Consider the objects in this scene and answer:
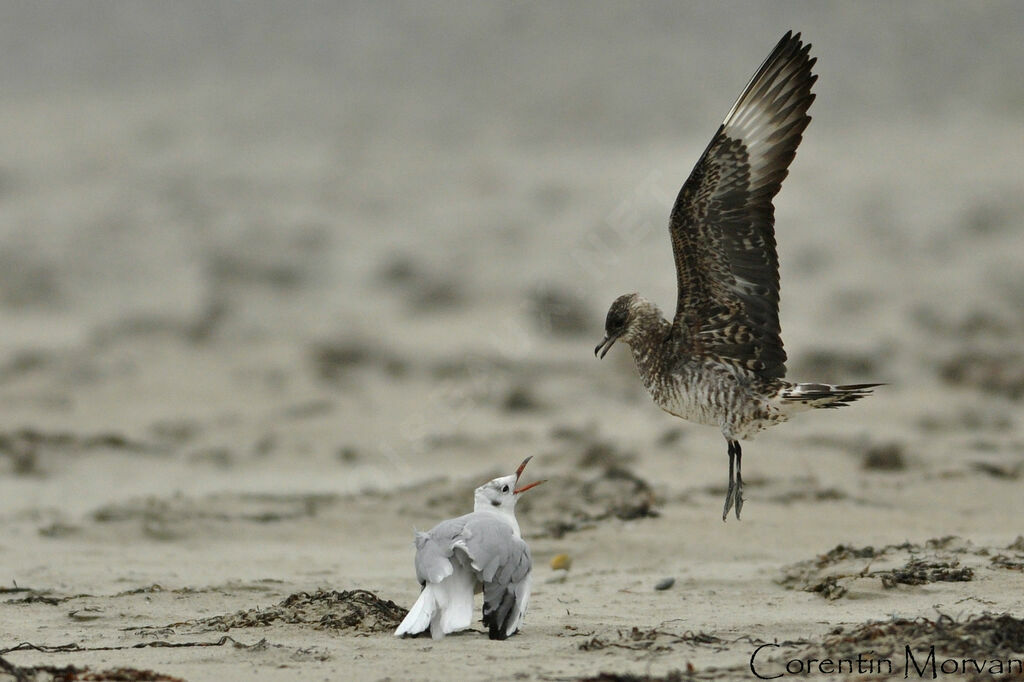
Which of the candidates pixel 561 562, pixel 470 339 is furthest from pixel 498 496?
pixel 470 339

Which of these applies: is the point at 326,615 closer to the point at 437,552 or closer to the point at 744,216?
the point at 437,552

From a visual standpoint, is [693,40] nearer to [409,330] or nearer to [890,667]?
[409,330]

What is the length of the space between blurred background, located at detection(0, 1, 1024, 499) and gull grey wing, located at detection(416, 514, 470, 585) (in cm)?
550

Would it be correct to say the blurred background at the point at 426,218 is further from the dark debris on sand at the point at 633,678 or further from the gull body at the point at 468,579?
the dark debris on sand at the point at 633,678

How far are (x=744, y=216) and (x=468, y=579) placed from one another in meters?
2.21

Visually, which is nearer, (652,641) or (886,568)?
(652,641)

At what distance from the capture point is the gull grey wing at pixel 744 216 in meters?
6.73

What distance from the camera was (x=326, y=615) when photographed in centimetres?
612

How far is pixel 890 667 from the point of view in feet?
16.2

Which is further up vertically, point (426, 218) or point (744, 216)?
point (426, 218)

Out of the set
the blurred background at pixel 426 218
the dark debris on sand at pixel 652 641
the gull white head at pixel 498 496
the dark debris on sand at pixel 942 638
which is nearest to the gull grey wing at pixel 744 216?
the gull white head at pixel 498 496

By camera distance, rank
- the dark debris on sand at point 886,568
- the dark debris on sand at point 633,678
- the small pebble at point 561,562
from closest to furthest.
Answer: the dark debris on sand at point 633,678, the dark debris on sand at point 886,568, the small pebble at point 561,562

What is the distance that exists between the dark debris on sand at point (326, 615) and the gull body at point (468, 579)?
26 cm

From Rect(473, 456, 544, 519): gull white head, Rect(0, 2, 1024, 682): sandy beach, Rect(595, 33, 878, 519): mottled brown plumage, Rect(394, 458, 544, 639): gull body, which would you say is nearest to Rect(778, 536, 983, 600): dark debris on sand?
Rect(0, 2, 1024, 682): sandy beach
